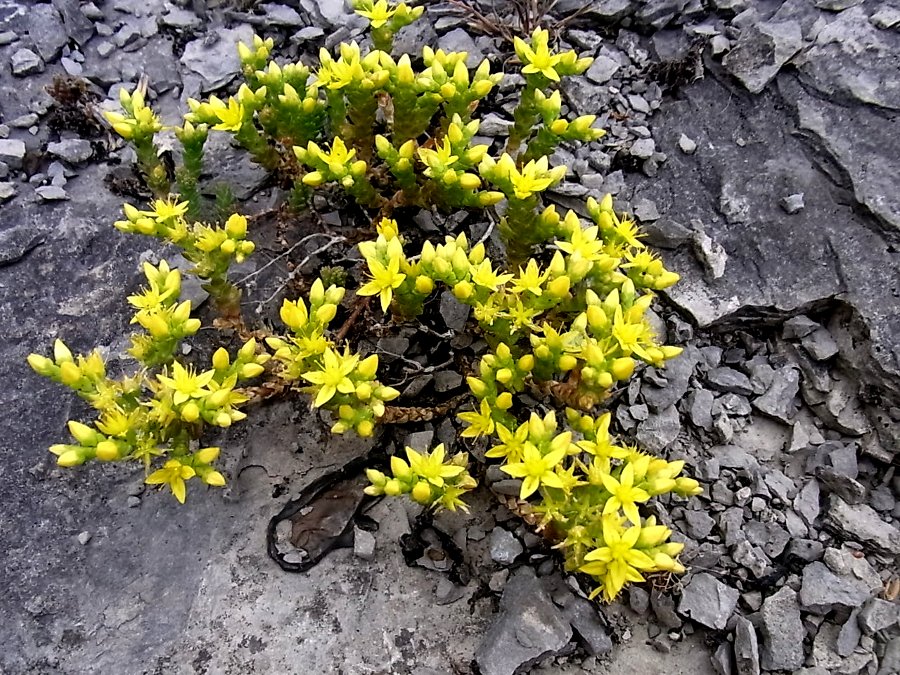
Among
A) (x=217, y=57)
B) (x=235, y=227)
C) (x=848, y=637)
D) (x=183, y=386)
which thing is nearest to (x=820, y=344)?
(x=848, y=637)

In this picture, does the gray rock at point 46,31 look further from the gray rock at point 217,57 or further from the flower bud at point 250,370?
the flower bud at point 250,370

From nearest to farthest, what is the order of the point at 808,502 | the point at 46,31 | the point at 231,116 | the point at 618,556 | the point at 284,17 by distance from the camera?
the point at 618,556 → the point at 808,502 → the point at 231,116 → the point at 46,31 → the point at 284,17

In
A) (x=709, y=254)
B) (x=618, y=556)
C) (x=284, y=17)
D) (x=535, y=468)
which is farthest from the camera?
(x=284, y=17)

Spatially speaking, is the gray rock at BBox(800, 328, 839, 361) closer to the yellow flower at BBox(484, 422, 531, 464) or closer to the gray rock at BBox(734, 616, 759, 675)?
the gray rock at BBox(734, 616, 759, 675)

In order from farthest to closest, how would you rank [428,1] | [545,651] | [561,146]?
[428,1], [561,146], [545,651]

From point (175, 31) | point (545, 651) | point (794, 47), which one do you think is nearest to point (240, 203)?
point (175, 31)

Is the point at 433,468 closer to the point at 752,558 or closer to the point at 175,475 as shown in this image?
the point at 175,475

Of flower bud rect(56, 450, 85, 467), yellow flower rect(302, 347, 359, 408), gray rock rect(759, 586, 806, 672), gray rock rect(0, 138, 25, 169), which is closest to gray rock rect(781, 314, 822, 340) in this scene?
gray rock rect(759, 586, 806, 672)

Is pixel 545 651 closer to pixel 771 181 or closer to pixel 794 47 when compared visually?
pixel 771 181

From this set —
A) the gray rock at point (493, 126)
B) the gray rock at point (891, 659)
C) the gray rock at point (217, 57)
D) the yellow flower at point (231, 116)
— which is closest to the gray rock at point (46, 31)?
the gray rock at point (217, 57)
